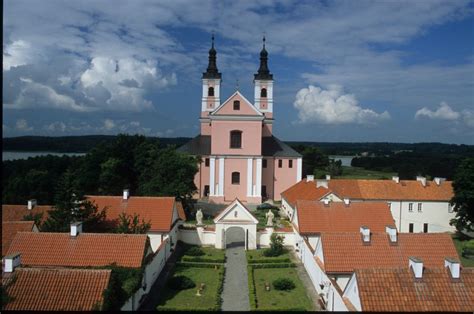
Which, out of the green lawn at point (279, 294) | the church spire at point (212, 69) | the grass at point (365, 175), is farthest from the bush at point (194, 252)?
the grass at point (365, 175)

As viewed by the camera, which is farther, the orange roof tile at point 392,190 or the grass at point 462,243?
the orange roof tile at point 392,190

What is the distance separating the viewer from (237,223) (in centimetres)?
2872

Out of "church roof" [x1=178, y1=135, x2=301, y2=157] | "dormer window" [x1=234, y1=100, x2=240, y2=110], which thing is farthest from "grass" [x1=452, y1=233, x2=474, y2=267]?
"dormer window" [x1=234, y1=100, x2=240, y2=110]

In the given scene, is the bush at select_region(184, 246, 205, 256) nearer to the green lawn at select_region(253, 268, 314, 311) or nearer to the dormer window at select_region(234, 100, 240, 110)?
the green lawn at select_region(253, 268, 314, 311)

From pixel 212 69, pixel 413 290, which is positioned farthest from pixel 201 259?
pixel 212 69

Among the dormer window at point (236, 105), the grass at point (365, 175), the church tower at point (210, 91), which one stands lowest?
the grass at point (365, 175)

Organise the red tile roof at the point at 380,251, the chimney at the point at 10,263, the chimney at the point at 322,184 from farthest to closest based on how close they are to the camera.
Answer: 1. the chimney at the point at 322,184
2. the red tile roof at the point at 380,251
3. the chimney at the point at 10,263

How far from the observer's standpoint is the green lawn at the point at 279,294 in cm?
1925

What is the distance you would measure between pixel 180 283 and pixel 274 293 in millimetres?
4438

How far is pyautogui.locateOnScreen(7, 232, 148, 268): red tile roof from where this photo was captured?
1909cm

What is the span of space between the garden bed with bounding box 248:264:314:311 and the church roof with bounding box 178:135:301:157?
2527cm

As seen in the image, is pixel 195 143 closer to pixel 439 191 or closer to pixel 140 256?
pixel 439 191

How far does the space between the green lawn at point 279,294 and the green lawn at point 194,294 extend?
2000 millimetres

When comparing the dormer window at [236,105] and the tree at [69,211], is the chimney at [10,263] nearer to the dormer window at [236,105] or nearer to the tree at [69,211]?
the tree at [69,211]
